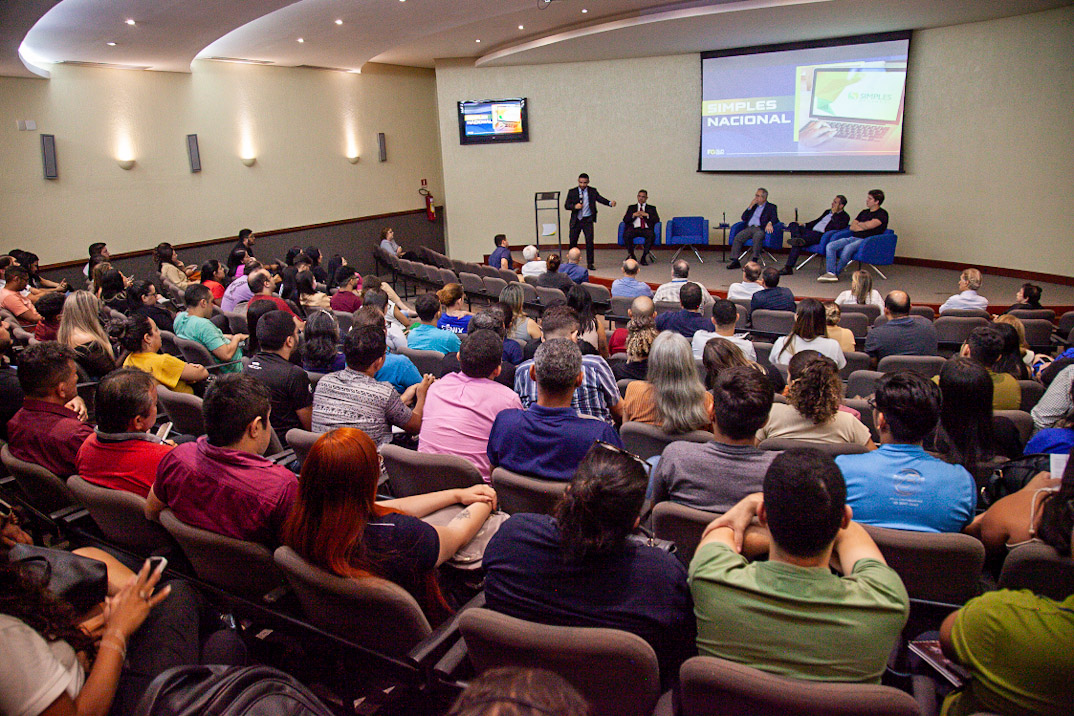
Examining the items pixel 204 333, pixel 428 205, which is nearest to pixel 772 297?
pixel 204 333

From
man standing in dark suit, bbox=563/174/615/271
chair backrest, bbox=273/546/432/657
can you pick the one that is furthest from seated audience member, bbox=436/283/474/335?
man standing in dark suit, bbox=563/174/615/271

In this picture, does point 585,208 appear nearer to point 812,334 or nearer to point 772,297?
point 772,297

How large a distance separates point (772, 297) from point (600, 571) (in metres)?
5.29

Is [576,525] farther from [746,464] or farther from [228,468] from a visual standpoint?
[228,468]

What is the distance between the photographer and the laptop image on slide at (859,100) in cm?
1005

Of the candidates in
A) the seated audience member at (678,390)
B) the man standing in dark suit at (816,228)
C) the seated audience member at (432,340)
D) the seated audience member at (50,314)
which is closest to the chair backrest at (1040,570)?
the seated audience member at (678,390)

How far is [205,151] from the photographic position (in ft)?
35.9

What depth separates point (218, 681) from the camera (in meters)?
1.45

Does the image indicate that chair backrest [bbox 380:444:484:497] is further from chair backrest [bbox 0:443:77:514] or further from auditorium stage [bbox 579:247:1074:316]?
auditorium stage [bbox 579:247:1074:316]

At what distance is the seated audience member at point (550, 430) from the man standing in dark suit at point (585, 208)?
886 centimetres

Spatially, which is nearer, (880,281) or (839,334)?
(839,334)

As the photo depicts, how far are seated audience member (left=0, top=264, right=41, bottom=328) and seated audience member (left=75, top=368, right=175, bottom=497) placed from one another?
15.4ft

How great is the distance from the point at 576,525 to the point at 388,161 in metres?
13.5

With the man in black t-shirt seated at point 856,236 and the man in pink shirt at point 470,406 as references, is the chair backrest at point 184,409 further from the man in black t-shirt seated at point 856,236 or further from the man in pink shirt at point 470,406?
the man in black t-shirt seated at point 856,236
